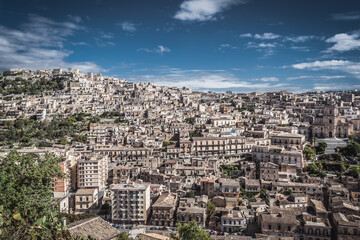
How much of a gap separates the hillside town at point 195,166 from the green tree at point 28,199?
276 centimetres

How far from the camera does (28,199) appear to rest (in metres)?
11.3

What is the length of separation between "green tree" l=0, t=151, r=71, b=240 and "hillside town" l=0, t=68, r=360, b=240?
2.76 m

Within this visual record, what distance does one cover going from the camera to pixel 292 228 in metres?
22.8

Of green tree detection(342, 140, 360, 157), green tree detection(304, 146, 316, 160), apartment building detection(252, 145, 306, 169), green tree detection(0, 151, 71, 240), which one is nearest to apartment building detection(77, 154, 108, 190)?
green tree detection(0, 151, 71, 240)

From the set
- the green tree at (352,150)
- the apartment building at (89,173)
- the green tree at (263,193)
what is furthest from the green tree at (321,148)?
the apartment building at (89,173)

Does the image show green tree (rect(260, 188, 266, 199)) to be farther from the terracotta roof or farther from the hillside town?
the terracotta roof

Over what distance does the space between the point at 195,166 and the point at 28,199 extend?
86.0 ft

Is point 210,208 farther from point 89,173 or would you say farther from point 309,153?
point 309,153

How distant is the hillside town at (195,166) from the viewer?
80.2 feet

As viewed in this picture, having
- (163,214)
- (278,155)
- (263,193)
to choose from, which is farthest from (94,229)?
(278,155)

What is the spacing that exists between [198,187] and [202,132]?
52.0 feet

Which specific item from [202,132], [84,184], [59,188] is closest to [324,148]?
[202,132]

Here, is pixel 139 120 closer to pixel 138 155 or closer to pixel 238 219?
pixel 138 155

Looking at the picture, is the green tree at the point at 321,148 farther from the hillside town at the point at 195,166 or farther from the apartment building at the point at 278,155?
the apartment building at the point at 278,155
